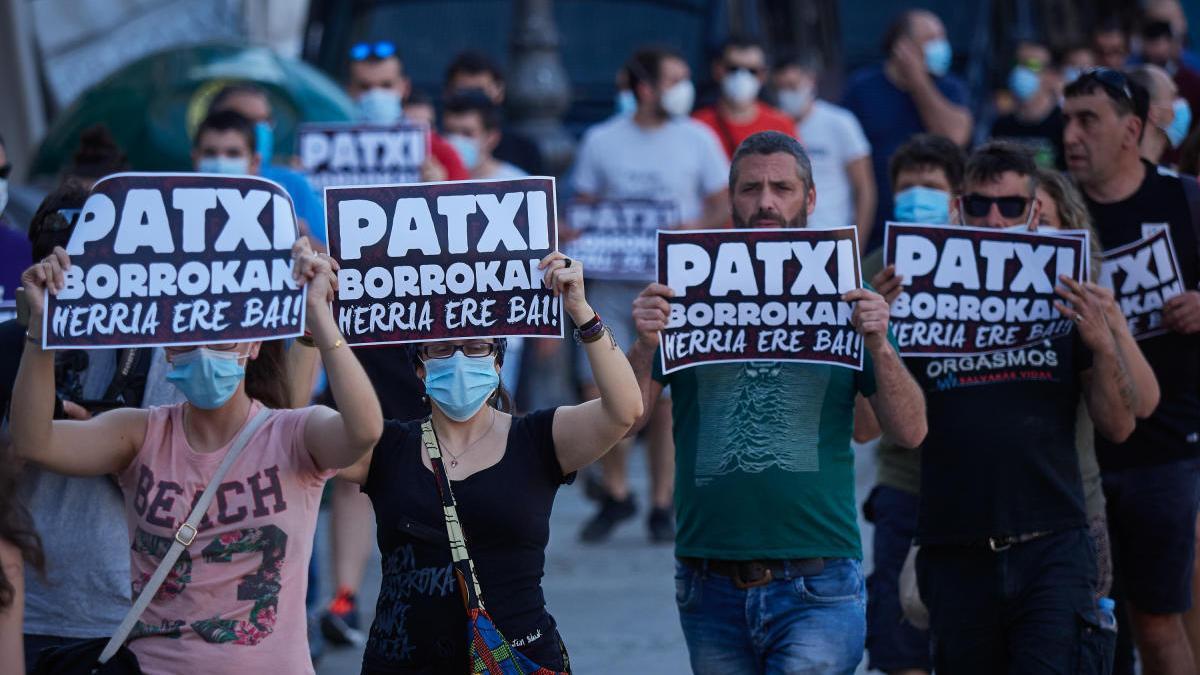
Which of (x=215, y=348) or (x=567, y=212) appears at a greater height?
(x=567, y=212)

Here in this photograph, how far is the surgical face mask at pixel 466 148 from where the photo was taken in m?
10.2

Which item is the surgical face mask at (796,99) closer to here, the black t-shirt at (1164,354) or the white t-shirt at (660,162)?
the white t-shirt at (660,162)

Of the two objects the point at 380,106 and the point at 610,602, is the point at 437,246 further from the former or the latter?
the point at 380,106

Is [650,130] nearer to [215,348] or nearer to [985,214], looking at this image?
[985,214]

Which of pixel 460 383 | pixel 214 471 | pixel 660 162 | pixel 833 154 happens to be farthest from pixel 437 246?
pixel 833 154

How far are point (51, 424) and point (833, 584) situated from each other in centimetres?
199

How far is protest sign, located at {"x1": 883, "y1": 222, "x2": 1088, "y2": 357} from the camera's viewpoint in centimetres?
575

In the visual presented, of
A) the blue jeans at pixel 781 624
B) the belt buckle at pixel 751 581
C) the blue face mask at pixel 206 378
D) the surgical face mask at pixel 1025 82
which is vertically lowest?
the blue jeans at pixel 781 624

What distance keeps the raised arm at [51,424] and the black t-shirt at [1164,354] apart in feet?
10.6

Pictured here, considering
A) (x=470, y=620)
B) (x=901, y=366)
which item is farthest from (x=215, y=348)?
(x=901, y=366)

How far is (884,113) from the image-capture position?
1128 centimetres

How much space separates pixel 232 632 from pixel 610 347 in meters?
1.10

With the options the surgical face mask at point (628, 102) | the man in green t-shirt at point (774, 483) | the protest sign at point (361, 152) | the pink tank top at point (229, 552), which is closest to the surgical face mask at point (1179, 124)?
the surgical face mask at point (628, 102)

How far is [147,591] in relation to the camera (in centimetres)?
467
